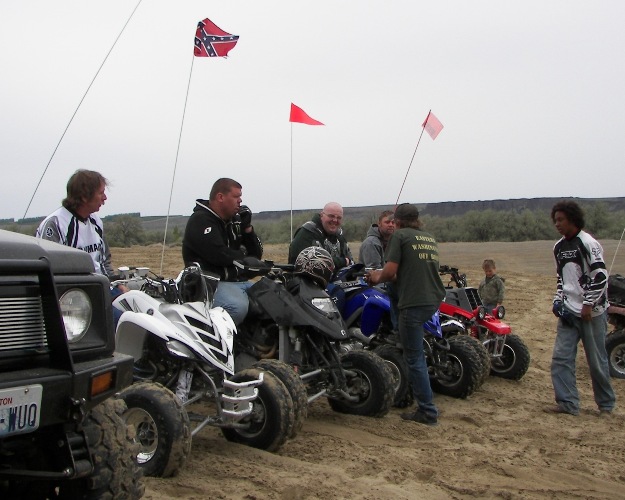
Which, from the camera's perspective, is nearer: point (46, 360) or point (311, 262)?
point (46, 360)

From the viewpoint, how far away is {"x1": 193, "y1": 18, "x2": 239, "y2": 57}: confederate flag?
946 centimetres

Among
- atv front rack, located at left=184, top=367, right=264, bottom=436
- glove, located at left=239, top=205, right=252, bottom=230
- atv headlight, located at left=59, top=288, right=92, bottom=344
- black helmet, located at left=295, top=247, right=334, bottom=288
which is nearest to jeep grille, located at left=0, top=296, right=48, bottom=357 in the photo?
atv headlight, located at left=59, top=288, right=92, bottom=344

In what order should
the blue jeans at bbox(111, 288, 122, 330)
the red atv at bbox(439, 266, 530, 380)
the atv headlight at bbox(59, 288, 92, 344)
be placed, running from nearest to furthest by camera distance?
the atv headlight at bbox(59, 288, 92, 344) < the blue jeans at bbox(111, 288, 122, 330) < the red atv at bbox(439, 266, 530, 380)

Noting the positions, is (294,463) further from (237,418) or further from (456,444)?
(456,444)

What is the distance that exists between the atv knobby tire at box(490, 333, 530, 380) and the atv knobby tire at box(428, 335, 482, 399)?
1150mm

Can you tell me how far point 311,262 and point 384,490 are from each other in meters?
2.23

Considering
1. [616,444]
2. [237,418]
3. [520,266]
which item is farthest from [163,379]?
[520,266]

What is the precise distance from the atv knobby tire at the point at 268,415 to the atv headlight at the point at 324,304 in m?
1.02

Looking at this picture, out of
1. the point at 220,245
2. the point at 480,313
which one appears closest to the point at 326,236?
the point at 480,313

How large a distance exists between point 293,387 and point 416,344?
5.81ft

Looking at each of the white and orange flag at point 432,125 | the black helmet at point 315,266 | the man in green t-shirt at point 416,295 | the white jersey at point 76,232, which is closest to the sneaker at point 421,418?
the man in green t-shirt at point 416,295

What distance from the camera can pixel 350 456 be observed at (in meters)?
5.41

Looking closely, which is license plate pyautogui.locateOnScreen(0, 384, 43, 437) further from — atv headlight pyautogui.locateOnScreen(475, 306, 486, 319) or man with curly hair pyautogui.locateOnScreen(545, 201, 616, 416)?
atv headlight pyautogui.locateOnScreen(475, 306, 486, 319)

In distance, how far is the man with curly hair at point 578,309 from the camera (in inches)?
287
